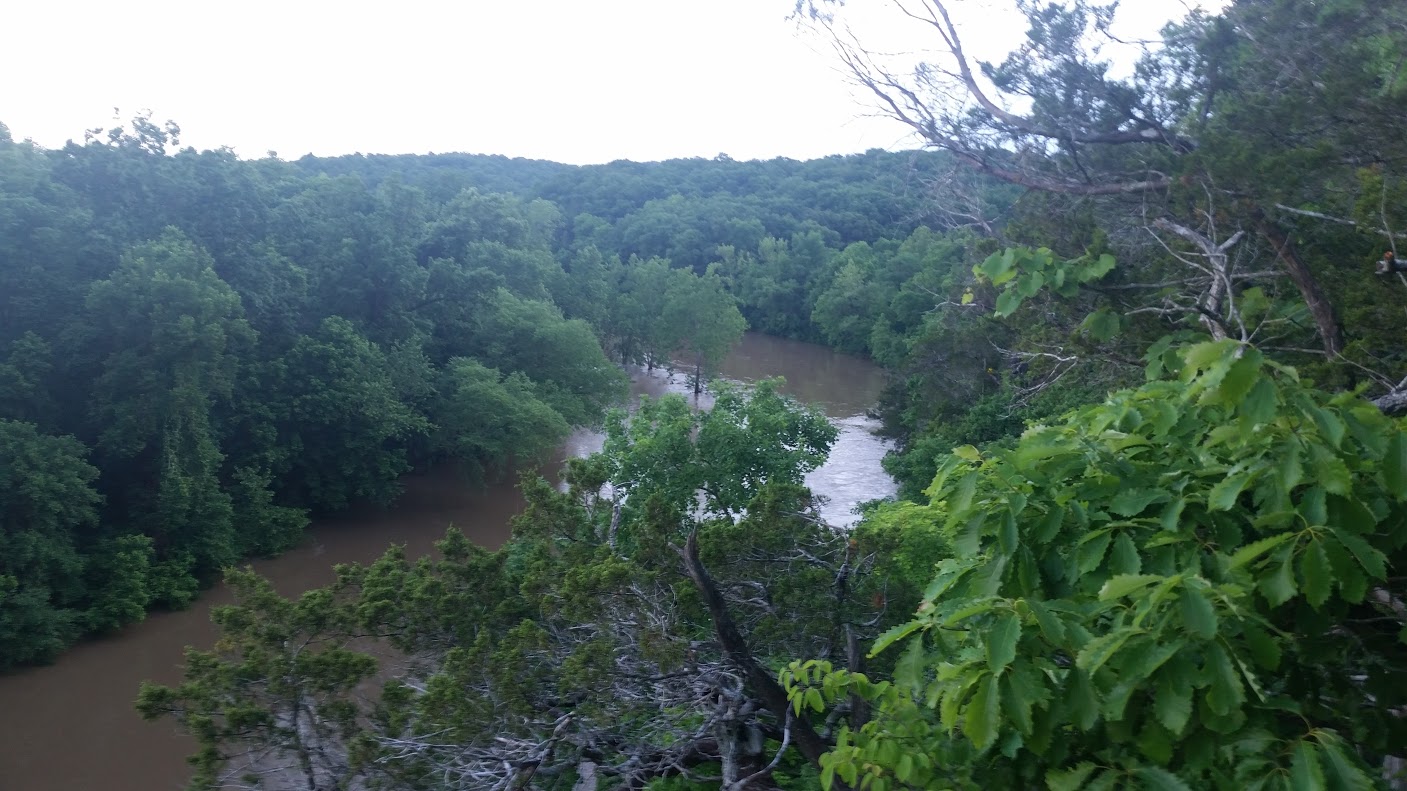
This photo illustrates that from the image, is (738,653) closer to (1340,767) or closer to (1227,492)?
(1227,492)

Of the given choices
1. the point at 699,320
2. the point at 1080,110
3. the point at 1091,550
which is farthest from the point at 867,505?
the point at 699,320

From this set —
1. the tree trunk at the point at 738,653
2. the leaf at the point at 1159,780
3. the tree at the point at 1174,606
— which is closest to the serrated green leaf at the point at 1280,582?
the tree at the point at 1174,606

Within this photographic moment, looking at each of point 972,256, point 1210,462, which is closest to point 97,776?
point 972,256

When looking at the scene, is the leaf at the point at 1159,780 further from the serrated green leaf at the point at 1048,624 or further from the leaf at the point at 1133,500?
the leaf at the point at 1133,500

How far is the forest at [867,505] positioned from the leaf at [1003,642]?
10 millimetres

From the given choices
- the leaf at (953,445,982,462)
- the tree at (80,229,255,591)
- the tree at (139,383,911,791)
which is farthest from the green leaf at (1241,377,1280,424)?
the tree at (80,229,255,591)

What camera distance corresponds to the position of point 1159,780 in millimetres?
2246

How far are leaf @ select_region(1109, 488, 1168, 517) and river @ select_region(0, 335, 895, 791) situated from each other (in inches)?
453

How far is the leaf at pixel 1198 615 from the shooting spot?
216 centimetres

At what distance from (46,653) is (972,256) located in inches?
557

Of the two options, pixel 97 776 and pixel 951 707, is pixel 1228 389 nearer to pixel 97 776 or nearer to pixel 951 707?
pixel 951 707

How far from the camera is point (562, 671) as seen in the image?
6746 mm

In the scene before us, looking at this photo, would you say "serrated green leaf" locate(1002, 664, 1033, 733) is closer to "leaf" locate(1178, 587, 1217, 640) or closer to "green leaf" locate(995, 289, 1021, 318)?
"leaf" locate(1178, 587, 1217, 640)

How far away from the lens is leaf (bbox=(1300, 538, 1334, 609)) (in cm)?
232
